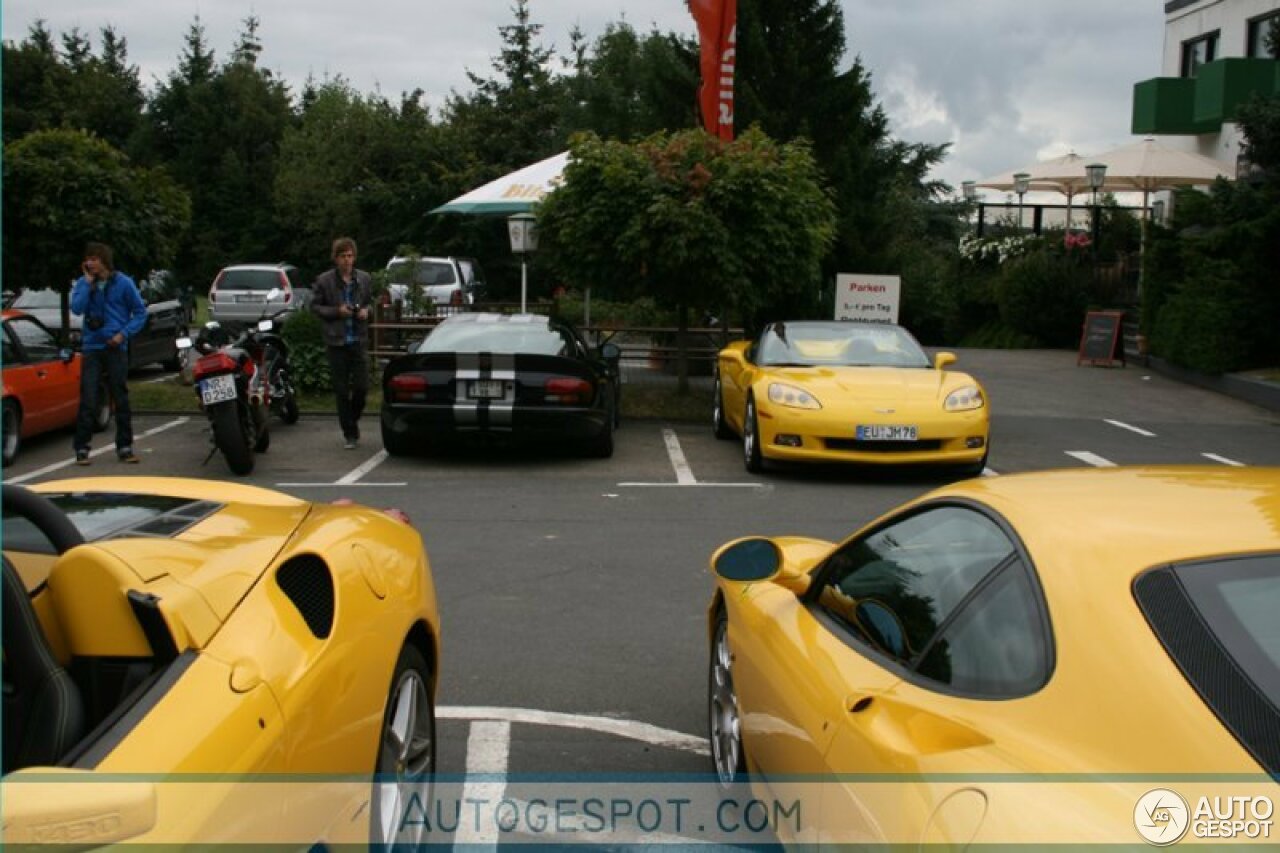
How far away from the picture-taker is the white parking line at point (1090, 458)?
1179cm

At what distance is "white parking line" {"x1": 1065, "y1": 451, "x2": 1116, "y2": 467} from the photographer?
11788 mm

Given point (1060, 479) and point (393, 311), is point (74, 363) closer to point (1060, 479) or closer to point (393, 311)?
point (393, 311)

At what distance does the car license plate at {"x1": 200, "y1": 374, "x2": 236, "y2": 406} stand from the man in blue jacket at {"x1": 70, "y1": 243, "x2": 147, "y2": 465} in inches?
31.9

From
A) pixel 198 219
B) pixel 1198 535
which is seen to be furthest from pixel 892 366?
pixel 198 219

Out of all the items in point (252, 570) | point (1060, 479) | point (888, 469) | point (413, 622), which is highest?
point (1060, 479)

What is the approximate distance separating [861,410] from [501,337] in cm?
319

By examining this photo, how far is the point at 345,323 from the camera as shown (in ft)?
38.7

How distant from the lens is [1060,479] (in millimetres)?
3139

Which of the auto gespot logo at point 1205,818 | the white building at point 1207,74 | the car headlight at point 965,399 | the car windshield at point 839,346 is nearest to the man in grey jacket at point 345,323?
the car windshield at point 839,346

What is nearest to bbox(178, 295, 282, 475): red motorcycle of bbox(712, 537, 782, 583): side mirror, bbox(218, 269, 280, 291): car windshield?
bbox(712, 537, 782, 583): side mirror

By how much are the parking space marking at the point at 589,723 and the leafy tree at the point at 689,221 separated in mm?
9218

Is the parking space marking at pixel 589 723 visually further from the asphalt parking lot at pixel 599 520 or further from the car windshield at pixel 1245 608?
the car windshield at pixel 1245 608

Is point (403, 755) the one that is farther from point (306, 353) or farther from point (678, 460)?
point (306, 353)

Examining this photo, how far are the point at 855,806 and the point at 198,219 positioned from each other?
52.0m
